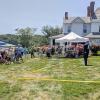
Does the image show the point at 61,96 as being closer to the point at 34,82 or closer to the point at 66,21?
the point at 34,82

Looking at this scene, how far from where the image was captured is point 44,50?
37406 mm

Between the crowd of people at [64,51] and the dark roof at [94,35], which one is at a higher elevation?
the dark roof at [94,35]

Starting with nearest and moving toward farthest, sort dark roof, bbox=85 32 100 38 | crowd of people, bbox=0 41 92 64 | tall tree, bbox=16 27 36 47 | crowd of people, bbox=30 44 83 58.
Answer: crowd of people, bbox=0 41 92 64
crowd of people, bbox=30 44 83 58
dark roof, bbox=85 32 100 38
tall tree, bbox=16 27 36 47

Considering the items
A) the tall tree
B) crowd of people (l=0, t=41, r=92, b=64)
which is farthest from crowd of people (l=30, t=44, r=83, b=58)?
the tall tree

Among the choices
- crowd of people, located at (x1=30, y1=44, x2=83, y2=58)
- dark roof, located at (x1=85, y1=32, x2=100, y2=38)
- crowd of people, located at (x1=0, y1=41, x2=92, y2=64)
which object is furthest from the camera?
dark roof, located at (x1=85, y1=32, x2=100, y2=38)

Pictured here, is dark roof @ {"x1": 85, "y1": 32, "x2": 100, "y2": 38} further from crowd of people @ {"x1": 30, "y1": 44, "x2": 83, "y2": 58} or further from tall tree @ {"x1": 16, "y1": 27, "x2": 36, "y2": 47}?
tall tree @ {"x1": 16, "y1": 27, "x2": 36, "y2": 47}

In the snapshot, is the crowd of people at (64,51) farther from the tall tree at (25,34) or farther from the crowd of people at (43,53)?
the tall tree at (25,34)

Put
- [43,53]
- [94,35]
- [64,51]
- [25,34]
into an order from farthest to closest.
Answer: [25,34]
[94,35]
[43,53]
[64,51]

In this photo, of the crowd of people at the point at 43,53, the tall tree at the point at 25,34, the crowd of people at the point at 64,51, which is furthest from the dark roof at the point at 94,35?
the tall tree at the point at 25,34

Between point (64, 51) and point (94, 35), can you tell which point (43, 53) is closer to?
point (64, 51)

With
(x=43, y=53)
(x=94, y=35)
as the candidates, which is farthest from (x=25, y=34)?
(x=43, y=53)

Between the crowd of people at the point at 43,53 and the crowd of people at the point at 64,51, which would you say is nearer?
the crowd of people at the point at 43,53

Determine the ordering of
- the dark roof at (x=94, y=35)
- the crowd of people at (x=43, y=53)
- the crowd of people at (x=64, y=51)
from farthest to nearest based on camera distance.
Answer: the dark roof at (x=94, y=35)
the crowd of people at (x=64, y=51)
the crowd of people at (x=43, y=53)

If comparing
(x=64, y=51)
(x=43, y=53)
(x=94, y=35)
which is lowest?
(x=43, y=53)
